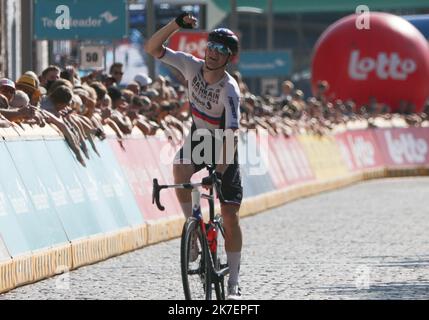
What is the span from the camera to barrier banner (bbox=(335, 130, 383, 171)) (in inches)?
1298

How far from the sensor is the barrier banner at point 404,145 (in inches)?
1438

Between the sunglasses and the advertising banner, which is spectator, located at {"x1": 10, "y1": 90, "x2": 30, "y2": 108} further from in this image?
the advertising banner

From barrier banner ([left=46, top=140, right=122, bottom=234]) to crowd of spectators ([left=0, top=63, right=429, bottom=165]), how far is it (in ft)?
0.64

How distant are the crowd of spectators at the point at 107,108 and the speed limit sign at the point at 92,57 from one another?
0.99 metres

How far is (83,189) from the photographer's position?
13984 millimetres

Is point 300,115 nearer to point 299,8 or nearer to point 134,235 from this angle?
point 134,235

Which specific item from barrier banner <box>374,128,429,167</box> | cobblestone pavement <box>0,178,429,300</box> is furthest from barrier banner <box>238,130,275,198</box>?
barrier banner <box>374,128,429,167</box>

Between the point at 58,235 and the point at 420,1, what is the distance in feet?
152

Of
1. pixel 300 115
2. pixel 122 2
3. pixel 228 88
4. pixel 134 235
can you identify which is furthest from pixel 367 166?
pixel 228 88

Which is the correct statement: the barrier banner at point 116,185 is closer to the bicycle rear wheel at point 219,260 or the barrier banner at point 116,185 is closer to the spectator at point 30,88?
the spectator at point 30,88

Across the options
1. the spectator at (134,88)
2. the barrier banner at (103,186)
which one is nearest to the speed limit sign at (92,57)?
the spectator at (134,88)

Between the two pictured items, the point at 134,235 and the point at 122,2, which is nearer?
the point at 134,235

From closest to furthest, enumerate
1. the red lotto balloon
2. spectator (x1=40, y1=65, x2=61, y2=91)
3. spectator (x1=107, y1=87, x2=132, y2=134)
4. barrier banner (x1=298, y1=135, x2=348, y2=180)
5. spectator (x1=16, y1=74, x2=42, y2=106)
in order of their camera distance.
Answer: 1. spectator (x1=16, y1=74, x2=42, y2=106)
2. spectator (x1=40, y1=65, x2=61, y2=91)
3. spectator (x1=107, y1=87, x2=132, y2=134)
4. barrier banner (x1=298, y1=135, x2=348, y2=180)
5. the red lotto balloon

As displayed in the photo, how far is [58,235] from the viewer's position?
12.8 m
